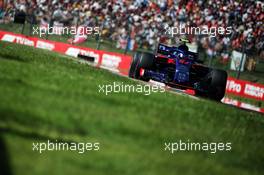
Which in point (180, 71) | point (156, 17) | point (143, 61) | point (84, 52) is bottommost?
point (84, 52)

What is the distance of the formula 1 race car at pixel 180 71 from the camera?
16.3 m

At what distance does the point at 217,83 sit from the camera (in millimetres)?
16312

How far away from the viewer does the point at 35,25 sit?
28266mm

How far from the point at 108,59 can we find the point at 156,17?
15.3 ft

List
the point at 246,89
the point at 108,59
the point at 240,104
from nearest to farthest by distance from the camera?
the point at 240,104 → the point at 246,89 → the point at 108,59

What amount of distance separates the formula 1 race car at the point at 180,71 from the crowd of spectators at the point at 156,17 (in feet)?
22.0

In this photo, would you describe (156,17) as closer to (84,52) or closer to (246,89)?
(84,52)

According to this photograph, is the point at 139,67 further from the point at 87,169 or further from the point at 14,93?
the point at 87,169

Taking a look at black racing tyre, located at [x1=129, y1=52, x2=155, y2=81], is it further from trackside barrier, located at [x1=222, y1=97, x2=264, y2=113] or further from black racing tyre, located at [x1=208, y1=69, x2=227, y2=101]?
trackside barrier, located at [x1=222, y1=97, x2=264, y2=113]

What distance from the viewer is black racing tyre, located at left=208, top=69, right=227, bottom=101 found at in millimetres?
16250

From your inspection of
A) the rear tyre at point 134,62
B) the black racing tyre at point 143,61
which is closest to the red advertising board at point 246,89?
the rear tyre at point 134,62

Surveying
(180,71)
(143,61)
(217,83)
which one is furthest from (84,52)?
(217,83)

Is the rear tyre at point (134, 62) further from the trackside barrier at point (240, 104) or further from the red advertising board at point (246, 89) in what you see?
the red advertising board at point (246, 89)

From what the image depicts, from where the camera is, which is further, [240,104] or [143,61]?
[240,104]
